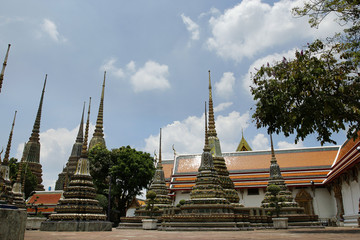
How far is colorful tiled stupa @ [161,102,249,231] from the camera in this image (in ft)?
46.8

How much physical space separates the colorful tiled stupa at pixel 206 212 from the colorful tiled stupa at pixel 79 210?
12.1ft

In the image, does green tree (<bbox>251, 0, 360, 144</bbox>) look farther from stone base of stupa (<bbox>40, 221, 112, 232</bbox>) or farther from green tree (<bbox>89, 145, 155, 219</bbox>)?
green tree (<bbox>89, 145, 155, 219</bbox>)

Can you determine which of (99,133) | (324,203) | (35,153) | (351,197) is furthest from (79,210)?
(35,153)

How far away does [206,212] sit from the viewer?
14875 millimetres

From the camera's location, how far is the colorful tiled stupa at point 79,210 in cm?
1199

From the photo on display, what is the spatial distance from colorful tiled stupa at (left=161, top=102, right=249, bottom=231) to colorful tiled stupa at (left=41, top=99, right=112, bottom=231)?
3.68m

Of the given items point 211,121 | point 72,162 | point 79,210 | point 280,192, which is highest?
point 72,162

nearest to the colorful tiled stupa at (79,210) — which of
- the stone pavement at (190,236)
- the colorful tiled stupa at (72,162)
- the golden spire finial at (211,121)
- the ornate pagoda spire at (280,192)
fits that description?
the stone pavement at (190,236)

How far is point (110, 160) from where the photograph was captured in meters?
33.1

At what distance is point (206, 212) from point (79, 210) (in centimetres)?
607

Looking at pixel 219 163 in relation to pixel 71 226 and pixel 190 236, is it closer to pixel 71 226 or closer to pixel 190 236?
pixel 71 226

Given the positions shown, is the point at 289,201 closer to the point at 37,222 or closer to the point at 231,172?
the point at 231,172

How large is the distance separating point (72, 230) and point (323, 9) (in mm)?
11650


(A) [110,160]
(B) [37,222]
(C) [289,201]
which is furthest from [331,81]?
(A) [110,160]
